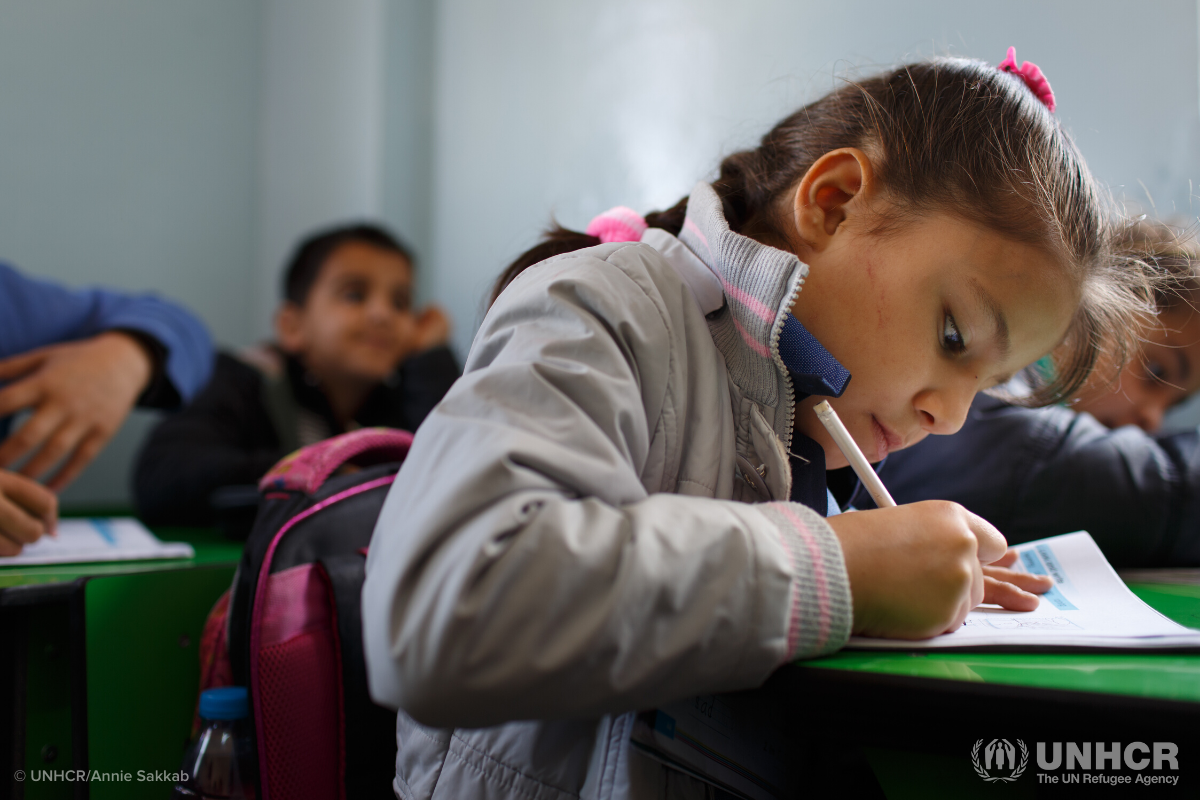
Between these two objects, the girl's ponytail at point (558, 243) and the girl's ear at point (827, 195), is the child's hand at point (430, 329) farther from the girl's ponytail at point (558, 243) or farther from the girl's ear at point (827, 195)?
the girl's ear at point (827, 195)

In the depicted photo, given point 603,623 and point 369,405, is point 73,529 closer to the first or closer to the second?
point 369,405

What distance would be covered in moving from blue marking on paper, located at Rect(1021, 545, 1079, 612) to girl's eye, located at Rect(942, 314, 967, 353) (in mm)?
198

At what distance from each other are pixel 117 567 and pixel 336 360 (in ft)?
3.21

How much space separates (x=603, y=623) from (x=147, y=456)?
124 centimetres

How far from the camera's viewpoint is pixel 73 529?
3.13 ft

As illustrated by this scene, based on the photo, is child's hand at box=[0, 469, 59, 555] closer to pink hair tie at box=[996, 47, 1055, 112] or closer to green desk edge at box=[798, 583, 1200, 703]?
green desk edge at box=[798, 583, 1200, 703]

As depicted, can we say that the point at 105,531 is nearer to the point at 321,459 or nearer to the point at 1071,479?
the point at 321,459

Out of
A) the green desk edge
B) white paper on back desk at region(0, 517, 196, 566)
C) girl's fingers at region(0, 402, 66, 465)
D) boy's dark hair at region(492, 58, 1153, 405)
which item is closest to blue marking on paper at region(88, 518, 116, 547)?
white paper on back desk at region(0, 517, 196, 566)

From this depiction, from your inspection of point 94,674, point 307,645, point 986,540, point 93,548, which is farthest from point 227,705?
point 986,540

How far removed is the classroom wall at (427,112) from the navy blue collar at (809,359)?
41cm

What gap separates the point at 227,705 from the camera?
59 centimetres

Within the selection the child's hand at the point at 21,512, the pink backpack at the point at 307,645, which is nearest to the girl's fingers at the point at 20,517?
the child's hand at the point at 21,512

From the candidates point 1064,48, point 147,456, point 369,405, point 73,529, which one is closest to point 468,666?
point 73,529

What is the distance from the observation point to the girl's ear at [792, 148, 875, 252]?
0.58 meters
